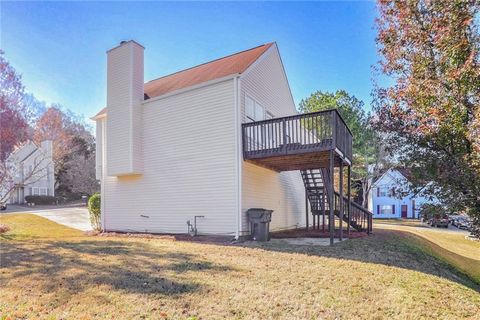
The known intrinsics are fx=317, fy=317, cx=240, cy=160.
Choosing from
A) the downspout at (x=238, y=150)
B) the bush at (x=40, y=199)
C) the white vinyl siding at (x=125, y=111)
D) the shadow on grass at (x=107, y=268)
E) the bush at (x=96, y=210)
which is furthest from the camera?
the bush at (x=40, y=199)

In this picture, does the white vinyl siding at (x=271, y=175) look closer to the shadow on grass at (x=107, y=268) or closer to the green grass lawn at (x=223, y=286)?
the green grass lawn at (x=223, y=286)

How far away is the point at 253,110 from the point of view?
38.6ft

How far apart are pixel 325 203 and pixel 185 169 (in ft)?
23.3

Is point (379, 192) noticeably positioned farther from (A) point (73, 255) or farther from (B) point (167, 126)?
(A) point (73, 255)

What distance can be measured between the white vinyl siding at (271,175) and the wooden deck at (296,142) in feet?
1.87

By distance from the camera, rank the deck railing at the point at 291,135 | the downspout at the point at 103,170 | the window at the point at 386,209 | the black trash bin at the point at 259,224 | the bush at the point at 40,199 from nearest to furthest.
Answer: the deck railing at the point at 291,135 → the black trash bin at the point at 259,224 → the downspout at the point at 103,170 → the bush at the point at 40,199 → the window at the point at 386,209

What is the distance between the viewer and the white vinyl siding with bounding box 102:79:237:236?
10.7 m

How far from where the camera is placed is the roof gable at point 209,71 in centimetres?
1202

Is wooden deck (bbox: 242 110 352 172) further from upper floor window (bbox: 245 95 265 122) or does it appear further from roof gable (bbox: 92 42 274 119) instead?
roof gable (bbox: 92 42 274 119)

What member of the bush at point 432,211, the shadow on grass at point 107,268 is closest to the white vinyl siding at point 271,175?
the shadow on grass at point 107,268

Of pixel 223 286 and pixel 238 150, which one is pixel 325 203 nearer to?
pixel 238 150

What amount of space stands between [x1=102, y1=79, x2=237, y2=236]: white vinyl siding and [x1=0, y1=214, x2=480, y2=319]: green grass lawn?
127 inches

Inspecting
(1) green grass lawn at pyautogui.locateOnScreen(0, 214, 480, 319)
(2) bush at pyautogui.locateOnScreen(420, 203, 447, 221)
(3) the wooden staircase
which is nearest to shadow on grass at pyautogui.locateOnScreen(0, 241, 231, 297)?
(1) green grass lawn at pyautogui.locateOnScreen(0, 214, 480, 319)

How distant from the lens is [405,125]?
8492mm
